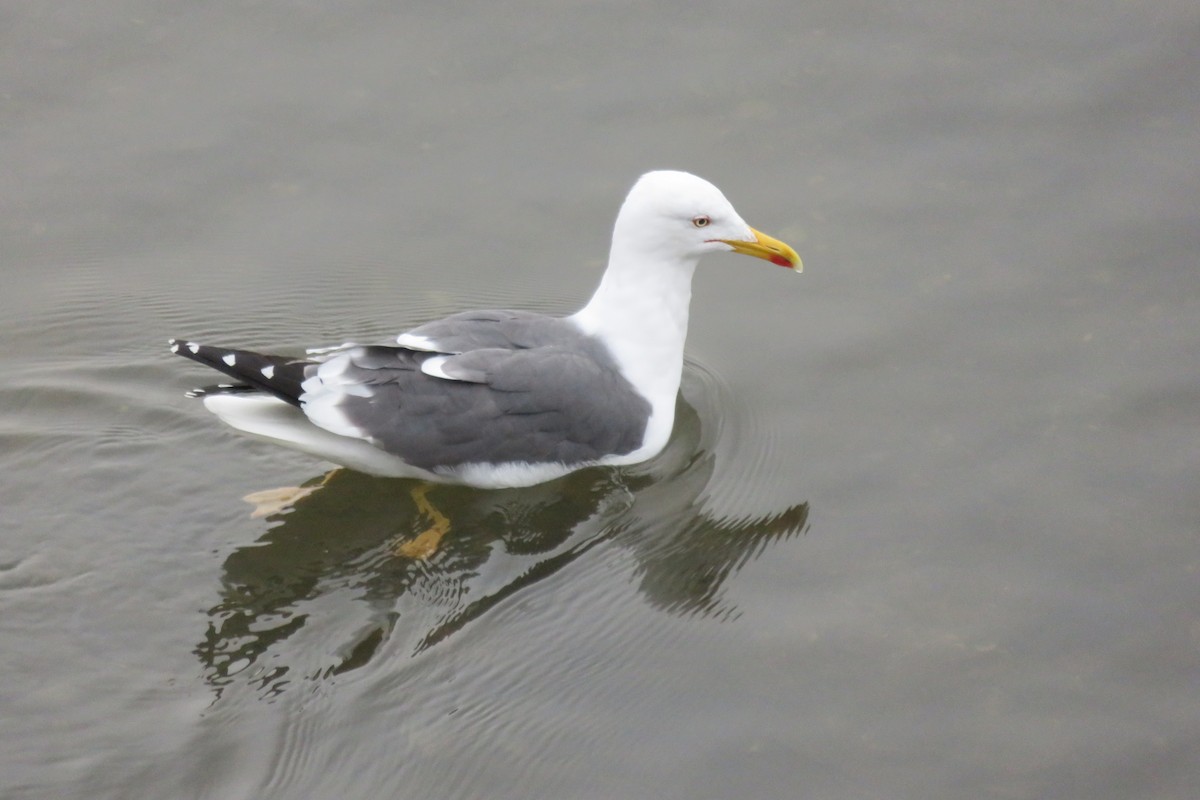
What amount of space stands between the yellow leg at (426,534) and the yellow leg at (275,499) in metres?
0.53

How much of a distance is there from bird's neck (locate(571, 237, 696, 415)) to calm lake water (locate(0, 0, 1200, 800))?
0.39 meters

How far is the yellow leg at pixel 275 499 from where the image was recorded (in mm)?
6336

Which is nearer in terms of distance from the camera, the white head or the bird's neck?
the white head

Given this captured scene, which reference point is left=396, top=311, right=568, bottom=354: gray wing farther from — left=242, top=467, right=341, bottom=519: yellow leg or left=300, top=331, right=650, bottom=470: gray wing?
left=242, top=467, right=341, bottom=519: yellow leg

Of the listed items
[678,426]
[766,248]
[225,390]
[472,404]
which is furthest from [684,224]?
[225,390]

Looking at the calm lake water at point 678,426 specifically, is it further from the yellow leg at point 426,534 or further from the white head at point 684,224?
the white head at point 684,224

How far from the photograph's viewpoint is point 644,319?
6.73m

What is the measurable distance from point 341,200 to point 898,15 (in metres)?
3.77

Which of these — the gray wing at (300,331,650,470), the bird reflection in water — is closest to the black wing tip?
the gray wing at (300,331,650,470)

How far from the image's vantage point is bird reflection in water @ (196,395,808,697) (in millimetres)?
5570

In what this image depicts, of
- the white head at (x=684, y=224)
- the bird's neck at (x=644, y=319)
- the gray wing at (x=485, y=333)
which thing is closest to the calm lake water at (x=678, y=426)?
the bird's neck at (x=644, y=319)

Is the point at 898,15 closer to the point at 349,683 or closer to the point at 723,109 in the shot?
the point at 723,109

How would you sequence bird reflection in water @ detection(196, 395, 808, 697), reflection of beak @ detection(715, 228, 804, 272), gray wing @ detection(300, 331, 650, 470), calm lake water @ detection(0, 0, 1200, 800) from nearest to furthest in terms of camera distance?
1. calm lake water @ detection(0, 0, 1200, 800)
2. bird reflection in water @ detection(196, 395, 808, 697)
3. gray wing @ detection(300, 331, 650, 470)
4. reflection of beak @ detection(715, 228, 804, 272)

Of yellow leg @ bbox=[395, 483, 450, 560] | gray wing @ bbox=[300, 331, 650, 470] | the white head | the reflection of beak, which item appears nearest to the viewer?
yellow leg @ bbox=[395, 483, 450, 560]
